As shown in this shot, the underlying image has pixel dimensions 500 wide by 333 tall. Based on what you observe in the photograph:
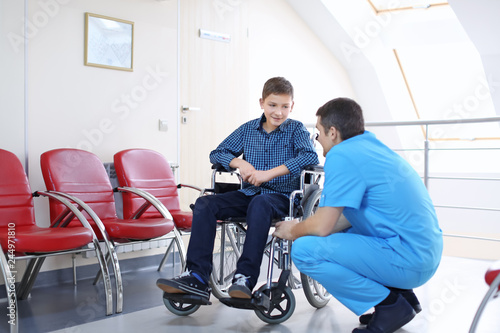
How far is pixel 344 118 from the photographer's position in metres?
1.98

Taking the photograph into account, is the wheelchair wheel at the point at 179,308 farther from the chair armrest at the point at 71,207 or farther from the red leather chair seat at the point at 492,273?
the red leather chair seat at the point at 492,273

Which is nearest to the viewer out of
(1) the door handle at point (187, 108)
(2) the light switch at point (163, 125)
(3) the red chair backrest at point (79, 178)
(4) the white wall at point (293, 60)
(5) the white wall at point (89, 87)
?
(3) the red chair backrest at point (79, 178)

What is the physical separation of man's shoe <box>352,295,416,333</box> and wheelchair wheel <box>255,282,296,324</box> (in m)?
0.31

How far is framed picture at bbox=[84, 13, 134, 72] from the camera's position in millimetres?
3244

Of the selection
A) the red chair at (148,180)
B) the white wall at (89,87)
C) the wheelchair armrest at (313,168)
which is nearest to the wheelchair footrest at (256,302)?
the wheelchair armrest at (313,168)

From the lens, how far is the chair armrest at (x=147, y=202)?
286cm

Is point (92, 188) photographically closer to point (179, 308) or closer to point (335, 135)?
point (179, 308)

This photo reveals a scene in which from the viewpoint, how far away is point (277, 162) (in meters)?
2.49

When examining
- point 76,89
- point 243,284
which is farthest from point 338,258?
point 76,89

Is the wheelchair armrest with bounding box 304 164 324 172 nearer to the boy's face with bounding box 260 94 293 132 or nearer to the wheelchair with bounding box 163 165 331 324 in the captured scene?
the wheelchair with bounding box 163 165 331 324

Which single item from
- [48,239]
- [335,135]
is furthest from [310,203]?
[48,239]

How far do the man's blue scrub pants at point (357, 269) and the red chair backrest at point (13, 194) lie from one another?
1.52 meters

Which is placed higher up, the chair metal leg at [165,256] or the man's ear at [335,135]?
the man's ear at [335,135]

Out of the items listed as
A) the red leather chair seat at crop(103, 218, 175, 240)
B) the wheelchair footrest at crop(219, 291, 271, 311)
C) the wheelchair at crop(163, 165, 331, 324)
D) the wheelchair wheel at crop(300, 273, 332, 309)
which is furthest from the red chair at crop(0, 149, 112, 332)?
the wheelchair wheel at crop(300, 273, 332, 309)
